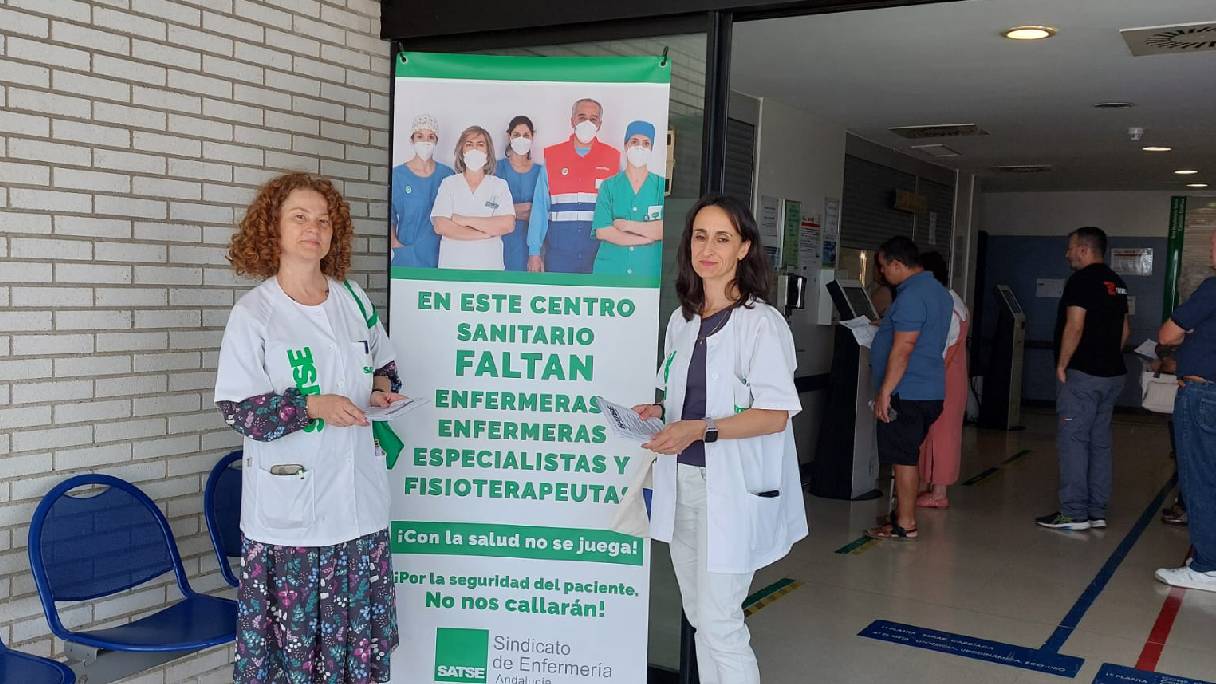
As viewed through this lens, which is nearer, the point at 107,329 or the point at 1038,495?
the point at 107,329

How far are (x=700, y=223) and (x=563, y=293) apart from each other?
2.29 ft

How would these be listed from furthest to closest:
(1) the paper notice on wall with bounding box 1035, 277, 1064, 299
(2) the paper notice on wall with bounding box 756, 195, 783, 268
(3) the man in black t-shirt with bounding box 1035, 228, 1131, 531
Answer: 1. (1) the paper notice on wall with bounding box 1035, 277, 1064, 299
2. (2) the paper notice on wall with bounding box 756, 195, 783, 268
3. (3) the man in black t-shirt with bounding box 1035, 228, 1131, 531

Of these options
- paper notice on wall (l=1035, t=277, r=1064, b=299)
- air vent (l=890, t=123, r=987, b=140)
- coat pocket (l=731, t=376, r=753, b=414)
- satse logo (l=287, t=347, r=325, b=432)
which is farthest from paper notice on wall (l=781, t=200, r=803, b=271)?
paper notice on wall (l=1035, t=277, r=1064, b=299)

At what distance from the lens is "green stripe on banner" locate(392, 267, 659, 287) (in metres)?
3.17

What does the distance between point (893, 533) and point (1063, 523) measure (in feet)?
3.82

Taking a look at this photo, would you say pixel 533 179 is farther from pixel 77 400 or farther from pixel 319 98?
pixel 77 400

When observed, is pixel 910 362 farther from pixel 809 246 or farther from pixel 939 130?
pixel 939 130

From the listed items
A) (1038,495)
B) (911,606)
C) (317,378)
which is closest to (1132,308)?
(1038,495)

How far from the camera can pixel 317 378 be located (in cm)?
265

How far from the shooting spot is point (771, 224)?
676 cm

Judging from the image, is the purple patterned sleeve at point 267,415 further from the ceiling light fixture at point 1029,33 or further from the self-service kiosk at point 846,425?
the self-service kiosk at point 846,425

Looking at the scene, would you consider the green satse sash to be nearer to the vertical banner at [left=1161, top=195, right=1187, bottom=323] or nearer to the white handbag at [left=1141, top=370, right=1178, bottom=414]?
the white handbag at [left=1141, top=370, right=1178, bottom=414]

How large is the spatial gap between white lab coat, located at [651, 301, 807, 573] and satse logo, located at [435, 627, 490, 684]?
34.9 inches

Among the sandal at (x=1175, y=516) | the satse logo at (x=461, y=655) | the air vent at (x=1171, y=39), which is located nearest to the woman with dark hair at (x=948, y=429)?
the sandal at (x=1175, y=516)
